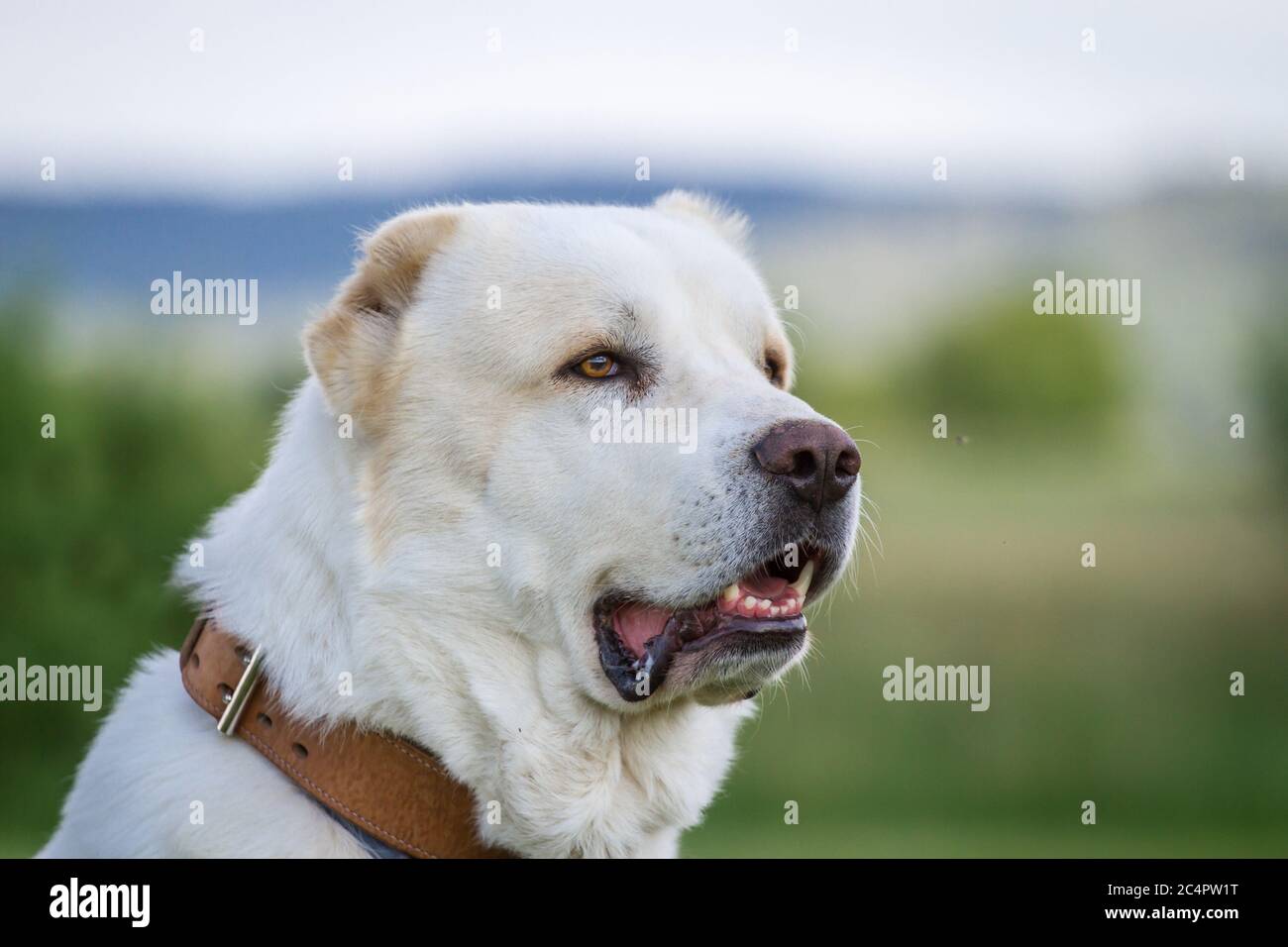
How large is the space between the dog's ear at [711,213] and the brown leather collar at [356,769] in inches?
80.2

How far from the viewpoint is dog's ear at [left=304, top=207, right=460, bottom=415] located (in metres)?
3.00

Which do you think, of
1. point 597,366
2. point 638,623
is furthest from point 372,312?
point 638,623

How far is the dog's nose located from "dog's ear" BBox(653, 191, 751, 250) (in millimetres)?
1348

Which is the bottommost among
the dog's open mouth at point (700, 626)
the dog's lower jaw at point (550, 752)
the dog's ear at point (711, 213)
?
the dog's lower jaw at point (550, 752)

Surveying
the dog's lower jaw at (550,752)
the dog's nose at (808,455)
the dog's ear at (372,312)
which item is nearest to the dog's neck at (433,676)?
the dog's lower jaw at (550,752)

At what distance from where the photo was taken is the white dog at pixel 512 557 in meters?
2.85

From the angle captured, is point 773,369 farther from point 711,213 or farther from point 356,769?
point 356,769

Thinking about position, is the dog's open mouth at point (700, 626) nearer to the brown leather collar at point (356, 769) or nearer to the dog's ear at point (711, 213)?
the brown leather collar at point (356, 769)

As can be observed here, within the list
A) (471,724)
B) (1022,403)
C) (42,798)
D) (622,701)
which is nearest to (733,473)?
(622,701)

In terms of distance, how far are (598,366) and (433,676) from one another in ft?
2.93

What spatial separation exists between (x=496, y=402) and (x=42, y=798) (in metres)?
9.52

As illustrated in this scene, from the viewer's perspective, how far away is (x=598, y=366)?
3.07m

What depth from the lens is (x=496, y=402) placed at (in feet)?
9.95

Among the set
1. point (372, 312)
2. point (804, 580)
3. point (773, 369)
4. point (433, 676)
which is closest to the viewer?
point (433, 676)
